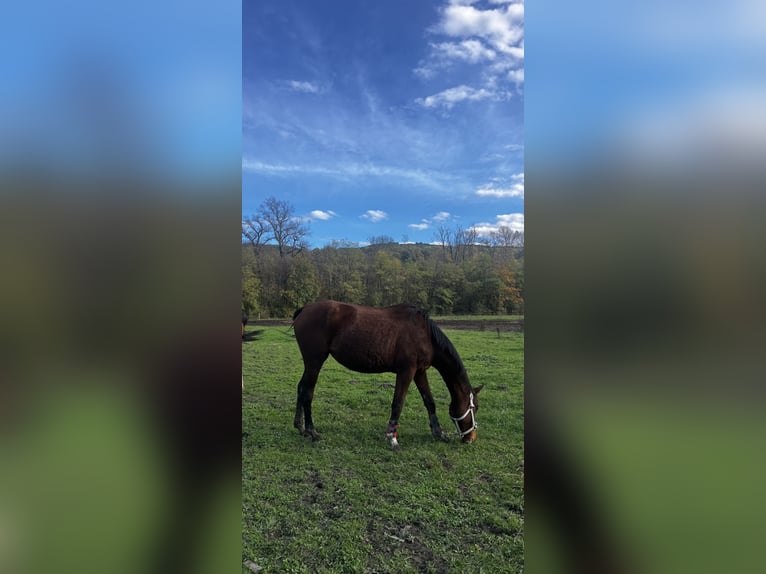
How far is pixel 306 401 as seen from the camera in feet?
13.1

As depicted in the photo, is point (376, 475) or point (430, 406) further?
point (430, 406)

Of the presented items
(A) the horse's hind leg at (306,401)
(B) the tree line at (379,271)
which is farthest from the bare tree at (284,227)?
(A) the horse's hind leg at (306,401)

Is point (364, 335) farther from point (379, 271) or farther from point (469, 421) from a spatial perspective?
point (469, 421)

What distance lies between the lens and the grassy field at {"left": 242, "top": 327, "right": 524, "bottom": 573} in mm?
2230

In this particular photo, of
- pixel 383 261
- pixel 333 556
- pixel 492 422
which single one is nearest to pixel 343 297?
pixel 383 261

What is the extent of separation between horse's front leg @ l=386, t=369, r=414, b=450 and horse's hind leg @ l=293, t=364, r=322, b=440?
0.89 metres

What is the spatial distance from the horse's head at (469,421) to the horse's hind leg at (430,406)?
0.21 m

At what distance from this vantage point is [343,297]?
4195mm

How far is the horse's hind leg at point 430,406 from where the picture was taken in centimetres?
375

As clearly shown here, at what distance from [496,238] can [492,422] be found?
2.03 m

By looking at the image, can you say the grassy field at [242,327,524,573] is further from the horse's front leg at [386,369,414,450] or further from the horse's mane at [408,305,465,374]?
the horse's mane at [408,305,465,374]

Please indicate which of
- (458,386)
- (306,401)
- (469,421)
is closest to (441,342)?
(458,386)

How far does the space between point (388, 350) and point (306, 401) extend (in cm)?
114
